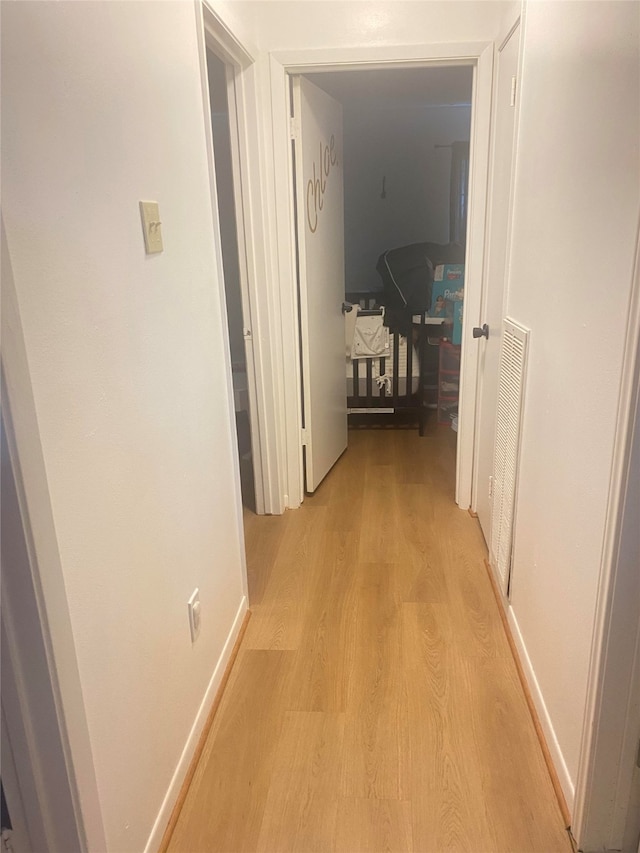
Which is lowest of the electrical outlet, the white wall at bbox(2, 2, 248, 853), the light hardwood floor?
the light hardwood floor

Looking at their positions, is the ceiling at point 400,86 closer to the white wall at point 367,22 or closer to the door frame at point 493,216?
the white wall at point 367,22

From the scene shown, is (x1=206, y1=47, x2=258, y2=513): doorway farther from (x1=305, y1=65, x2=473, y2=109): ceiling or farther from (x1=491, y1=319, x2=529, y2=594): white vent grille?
(x1=491, y1=319, x2=529, y2=594): white vent grille

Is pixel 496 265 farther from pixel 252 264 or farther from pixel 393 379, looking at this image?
pixel 393 379

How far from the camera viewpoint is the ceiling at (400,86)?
3.25 m

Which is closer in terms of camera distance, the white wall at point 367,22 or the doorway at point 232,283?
the white wall at point 367,22

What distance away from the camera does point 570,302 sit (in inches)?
57.2

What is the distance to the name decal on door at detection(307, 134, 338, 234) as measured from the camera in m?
2.87

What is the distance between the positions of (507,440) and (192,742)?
1.38 meters

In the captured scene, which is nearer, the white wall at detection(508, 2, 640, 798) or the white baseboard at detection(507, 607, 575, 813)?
the white wall at detection(508, 2, 640, 798)

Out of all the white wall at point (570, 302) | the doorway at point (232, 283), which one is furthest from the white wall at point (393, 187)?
the white wall at point (570, 302)

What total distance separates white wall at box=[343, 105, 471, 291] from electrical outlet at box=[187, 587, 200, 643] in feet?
14.8

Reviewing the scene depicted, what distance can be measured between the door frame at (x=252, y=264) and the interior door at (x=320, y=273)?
209mm

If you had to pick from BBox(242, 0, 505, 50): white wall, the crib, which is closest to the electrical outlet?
BBox(242, 0, 505, 50): white wall

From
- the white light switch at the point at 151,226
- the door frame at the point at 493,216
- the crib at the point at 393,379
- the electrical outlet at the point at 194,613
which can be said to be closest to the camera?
the white light switch at the point at 151,226
